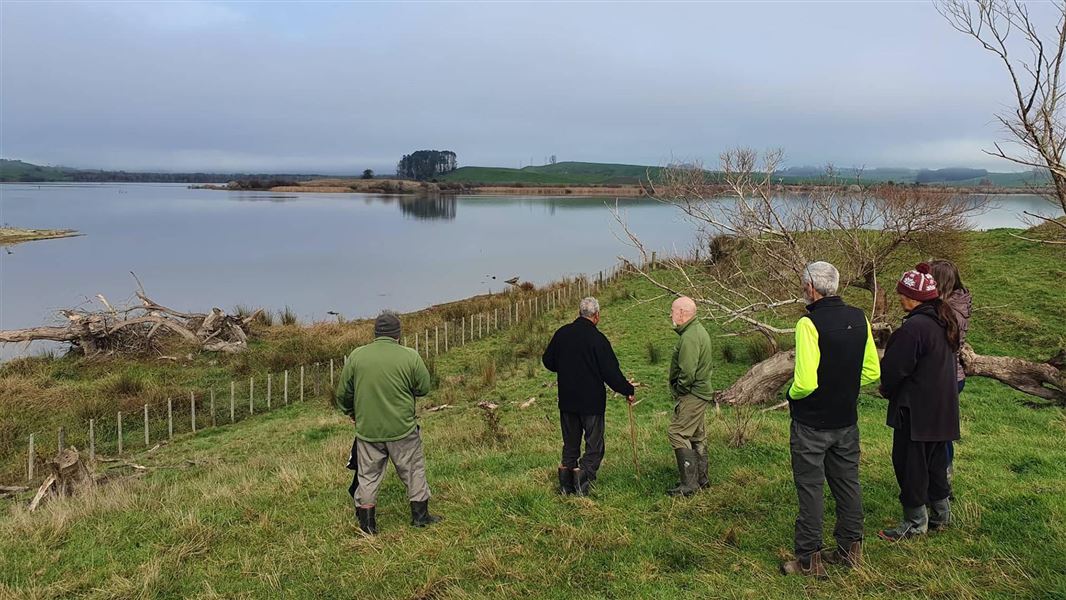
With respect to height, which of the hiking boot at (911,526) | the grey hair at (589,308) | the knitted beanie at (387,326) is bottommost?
the hiking boot at (911,526)

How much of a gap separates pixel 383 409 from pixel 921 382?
3752 millimetres

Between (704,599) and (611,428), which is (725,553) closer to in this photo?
(704,599)

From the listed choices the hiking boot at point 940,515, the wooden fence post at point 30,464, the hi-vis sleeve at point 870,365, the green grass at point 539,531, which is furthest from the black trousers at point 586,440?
the wooden fence post at point 30,464

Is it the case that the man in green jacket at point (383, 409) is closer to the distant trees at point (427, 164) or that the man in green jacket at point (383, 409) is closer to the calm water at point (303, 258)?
the calm water at point (303, 258)

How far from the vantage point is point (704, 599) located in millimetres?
3791

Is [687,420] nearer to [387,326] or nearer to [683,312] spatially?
[683,312]

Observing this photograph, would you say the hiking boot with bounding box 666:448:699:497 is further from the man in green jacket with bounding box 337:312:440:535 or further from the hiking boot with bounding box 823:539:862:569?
the man in green jacket with bounding box 337:312:440:535

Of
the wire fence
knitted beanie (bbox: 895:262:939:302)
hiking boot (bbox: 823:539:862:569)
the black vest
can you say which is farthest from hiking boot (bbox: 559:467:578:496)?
the wire fence

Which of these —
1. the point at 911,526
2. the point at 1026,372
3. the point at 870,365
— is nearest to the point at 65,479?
the point at 870,365

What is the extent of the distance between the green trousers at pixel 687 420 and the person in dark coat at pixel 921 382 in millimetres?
1498

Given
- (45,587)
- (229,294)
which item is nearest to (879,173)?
(45,587)

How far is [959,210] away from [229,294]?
27440mm

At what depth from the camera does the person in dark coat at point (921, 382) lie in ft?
13.0

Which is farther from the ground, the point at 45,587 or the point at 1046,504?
the point at 1046,504
